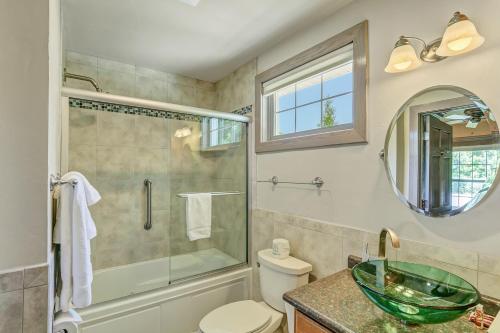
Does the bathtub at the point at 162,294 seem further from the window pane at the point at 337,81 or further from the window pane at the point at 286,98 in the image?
the window pane at the point at 337,81

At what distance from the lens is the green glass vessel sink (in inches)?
34.1

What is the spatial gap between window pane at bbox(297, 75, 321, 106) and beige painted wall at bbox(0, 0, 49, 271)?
1.60 meters

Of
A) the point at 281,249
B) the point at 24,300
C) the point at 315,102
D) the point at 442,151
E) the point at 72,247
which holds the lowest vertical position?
the point at 281,249

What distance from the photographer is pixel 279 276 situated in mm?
1756

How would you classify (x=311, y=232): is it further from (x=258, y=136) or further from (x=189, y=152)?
(x=189, y=152)

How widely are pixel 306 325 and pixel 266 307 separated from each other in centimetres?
77

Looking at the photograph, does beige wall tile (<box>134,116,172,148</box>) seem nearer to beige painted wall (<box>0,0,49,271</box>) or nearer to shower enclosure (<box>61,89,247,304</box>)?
shower enclosure (<box>61,89,247,304</box>)

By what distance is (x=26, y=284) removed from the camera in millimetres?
917

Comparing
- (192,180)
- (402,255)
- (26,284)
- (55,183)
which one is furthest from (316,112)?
(26,284)

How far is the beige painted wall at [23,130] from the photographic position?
2.95 feet

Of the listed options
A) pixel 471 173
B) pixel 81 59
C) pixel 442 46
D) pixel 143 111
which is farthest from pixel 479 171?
pixel 81 59

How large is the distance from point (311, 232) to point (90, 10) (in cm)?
211

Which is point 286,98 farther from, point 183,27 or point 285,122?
point 183,27

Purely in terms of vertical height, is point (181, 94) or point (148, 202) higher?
point (181, 94)
